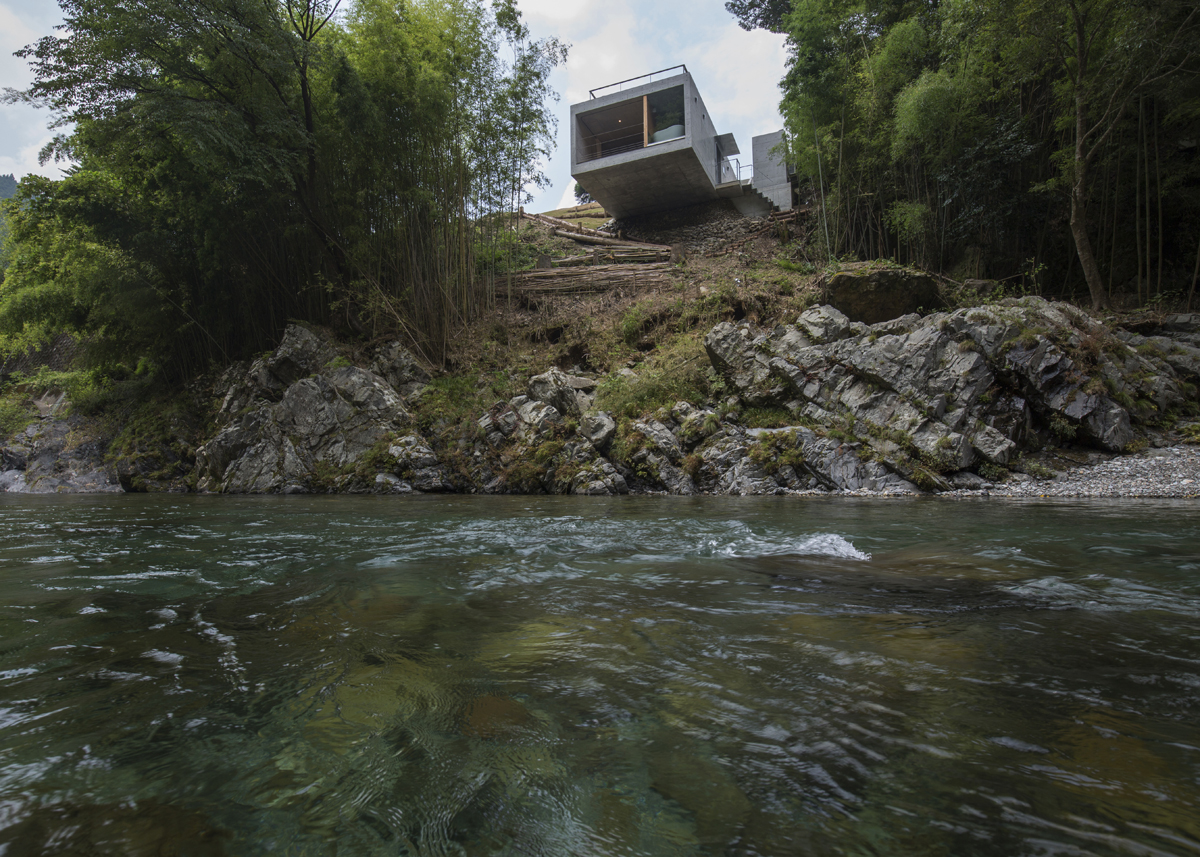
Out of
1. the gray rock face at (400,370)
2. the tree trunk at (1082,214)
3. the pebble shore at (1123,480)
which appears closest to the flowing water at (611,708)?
the pebble shore at (1123,480)

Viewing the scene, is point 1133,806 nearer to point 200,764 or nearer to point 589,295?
point 200,764

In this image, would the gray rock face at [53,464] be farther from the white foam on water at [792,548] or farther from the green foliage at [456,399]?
the white foam on water at [792,548]

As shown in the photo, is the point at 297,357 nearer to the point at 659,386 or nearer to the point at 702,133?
the point at 659,386

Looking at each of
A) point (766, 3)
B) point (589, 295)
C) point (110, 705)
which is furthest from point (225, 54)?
point (766, 3)

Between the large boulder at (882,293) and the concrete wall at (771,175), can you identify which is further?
the concrete wall at (771,175)

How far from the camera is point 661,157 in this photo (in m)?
20.3

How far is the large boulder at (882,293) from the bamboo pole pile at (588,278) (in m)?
5.77

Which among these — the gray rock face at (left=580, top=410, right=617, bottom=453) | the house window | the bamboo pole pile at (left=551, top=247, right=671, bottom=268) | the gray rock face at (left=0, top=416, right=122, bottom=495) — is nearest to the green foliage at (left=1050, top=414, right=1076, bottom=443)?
the gray rock face at (left=580, top=410, right=617, bottom=453)

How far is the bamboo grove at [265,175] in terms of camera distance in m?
10.7

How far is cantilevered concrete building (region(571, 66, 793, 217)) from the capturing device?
20609 millimetres

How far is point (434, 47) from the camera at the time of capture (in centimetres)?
1289

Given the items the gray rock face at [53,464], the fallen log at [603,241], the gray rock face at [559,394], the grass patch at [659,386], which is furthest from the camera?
the fallen log at [603,241]

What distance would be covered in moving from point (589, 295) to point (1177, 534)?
45.8 ft

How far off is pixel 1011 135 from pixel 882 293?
4.96 metres
